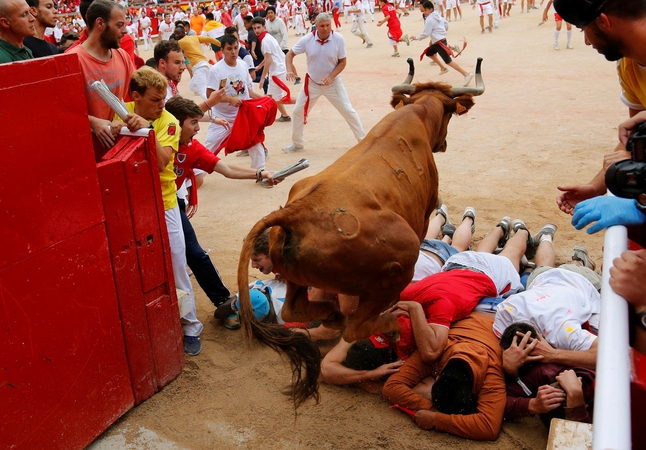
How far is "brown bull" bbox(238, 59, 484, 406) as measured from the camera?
3.31 m

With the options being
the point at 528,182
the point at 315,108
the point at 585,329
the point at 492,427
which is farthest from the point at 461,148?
the point at 492,427

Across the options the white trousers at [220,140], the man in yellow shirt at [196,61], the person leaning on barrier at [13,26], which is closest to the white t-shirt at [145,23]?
the man in yellow shirt at [196,61]

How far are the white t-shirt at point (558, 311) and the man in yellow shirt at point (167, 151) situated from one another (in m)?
2.34

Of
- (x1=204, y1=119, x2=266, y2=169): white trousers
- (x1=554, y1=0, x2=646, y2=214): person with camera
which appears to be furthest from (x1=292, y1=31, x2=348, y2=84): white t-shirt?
(x1=554, y1=0, x2=646, y2=214): person with camera

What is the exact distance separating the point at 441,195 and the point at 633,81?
4.36 metres

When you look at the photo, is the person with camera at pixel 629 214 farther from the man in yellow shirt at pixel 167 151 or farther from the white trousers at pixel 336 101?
the white trousers at pixel 336 101

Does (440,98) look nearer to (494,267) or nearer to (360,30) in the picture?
(494,267)

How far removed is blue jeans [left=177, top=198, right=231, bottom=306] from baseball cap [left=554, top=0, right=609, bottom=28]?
3.37 m

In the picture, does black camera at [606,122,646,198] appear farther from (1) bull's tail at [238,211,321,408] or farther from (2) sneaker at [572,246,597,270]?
(2) sneaker at [572,246,597,270]

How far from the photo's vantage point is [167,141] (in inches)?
179

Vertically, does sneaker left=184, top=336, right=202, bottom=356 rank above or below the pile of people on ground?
below

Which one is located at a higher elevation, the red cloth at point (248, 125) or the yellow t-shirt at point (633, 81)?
the yellow t-shirt at point (633, 81)

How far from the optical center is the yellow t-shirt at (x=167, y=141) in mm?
4547

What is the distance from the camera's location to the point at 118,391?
4.04 m
